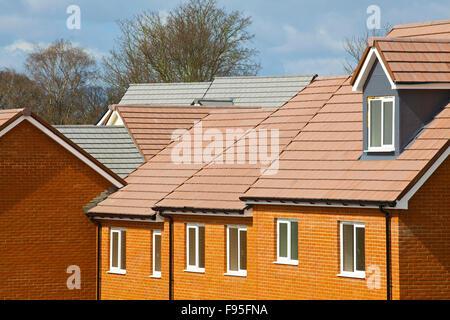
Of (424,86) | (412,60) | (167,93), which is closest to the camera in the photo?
(424,86)

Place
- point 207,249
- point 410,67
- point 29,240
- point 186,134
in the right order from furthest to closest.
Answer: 1. point 186,134
2. point 29,240
3. point 207,249
4. point 410,67

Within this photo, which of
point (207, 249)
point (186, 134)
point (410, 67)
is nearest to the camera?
point (410, 67)

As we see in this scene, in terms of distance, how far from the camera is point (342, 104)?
27875 millimetres

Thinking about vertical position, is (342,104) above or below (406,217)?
above

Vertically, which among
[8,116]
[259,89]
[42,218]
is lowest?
[42,218]

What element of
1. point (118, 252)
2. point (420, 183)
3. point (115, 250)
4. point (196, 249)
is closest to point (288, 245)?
point (196, 249)

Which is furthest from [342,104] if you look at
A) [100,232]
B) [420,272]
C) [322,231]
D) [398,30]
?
[100,232]

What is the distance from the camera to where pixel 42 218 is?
30.0 meters

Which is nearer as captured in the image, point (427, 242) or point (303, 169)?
point (427, 242)

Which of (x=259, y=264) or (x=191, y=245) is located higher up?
(x=191, y=245)

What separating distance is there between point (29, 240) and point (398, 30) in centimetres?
1296

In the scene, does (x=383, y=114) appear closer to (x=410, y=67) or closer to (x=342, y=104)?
(x=410, y=67)

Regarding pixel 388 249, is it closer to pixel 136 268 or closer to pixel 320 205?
pixel 320 205

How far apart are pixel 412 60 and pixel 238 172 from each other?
22.5 feet
